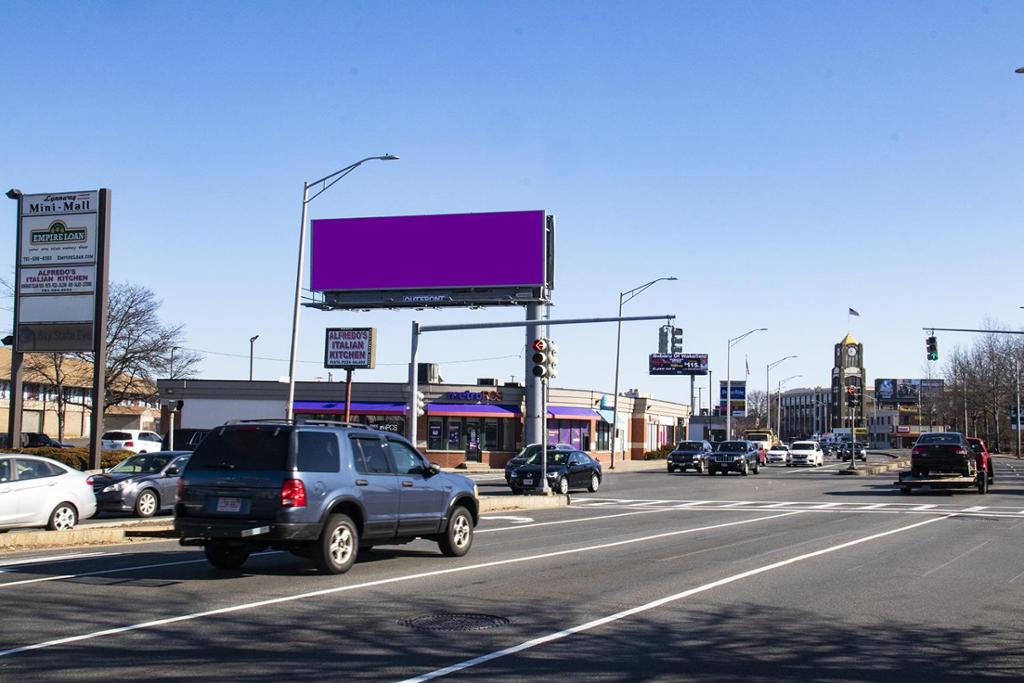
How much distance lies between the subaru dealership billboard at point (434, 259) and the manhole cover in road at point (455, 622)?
1961 inches

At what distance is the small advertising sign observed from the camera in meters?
114

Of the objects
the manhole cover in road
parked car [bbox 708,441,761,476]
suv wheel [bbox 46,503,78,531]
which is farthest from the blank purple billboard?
the manhole cover in road

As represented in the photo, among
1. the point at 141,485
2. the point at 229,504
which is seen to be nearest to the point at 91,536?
the point at 141,485

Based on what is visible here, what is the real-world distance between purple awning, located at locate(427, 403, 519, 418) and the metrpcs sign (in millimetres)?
11701

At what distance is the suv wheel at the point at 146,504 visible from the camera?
23.2 metres

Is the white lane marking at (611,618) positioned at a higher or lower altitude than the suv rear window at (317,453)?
lower

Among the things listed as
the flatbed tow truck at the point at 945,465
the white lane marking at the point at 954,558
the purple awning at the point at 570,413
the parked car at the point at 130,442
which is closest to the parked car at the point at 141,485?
the white lane marking at the point at 954,558

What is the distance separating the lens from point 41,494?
18438 mm

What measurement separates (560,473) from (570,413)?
119 ft

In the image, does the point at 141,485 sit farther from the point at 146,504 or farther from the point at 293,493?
the point at 293,493

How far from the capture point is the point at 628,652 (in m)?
8.73

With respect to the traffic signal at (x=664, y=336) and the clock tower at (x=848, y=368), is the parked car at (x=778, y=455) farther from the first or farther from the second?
the clock tower at (x=848, y=368)

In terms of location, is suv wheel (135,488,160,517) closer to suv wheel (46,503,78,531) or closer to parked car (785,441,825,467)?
suv wheel (46,503,78,531)

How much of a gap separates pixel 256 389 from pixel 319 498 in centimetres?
5653
